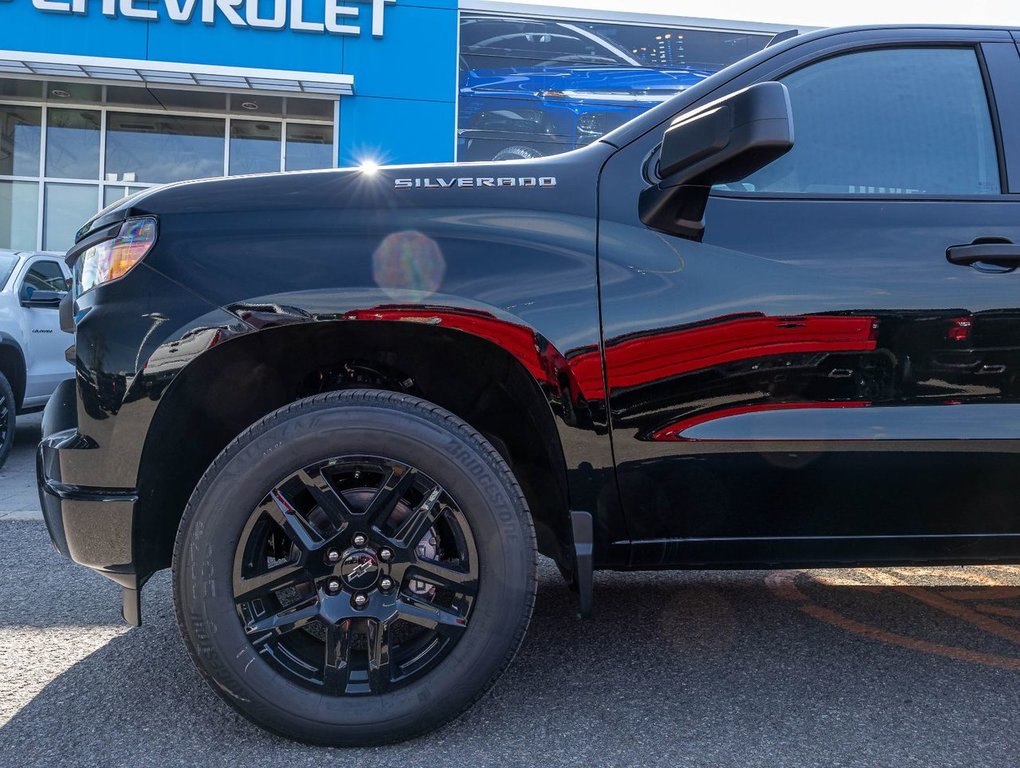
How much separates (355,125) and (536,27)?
3261mm

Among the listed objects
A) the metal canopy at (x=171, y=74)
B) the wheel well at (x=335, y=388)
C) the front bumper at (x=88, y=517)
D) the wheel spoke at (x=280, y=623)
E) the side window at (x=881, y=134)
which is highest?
the metal canopy at (x=171, y=74)

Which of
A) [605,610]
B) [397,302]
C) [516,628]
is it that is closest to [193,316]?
[397,302]

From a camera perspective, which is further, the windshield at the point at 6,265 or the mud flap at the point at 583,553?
the windshield at the point at 6,265

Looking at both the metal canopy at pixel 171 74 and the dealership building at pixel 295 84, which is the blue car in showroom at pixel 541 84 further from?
the metal canopy at pixel 171 74

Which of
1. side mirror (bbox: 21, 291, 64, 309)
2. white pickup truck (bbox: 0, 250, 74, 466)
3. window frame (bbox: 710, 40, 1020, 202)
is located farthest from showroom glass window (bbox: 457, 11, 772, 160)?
window frame (bbox: 710, 40, 1020, 202)

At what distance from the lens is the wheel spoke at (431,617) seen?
1.95 meters

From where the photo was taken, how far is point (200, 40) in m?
12.1

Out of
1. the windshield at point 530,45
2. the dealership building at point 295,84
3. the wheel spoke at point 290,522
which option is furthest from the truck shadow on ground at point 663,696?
the windshield at point 530,45

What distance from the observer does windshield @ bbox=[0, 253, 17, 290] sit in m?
6.36

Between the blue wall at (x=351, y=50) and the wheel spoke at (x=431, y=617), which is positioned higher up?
the blue wall at (x=351, y=50)

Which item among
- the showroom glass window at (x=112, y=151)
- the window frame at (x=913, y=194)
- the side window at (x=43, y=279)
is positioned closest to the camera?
the window frame at (x=913, y=194)

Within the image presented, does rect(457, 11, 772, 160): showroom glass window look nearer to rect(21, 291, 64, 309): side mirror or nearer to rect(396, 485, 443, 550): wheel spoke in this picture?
rect(21, 291, 64, 309): side mirror

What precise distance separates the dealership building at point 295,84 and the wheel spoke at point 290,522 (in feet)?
35.5

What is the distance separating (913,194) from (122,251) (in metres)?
1.97
